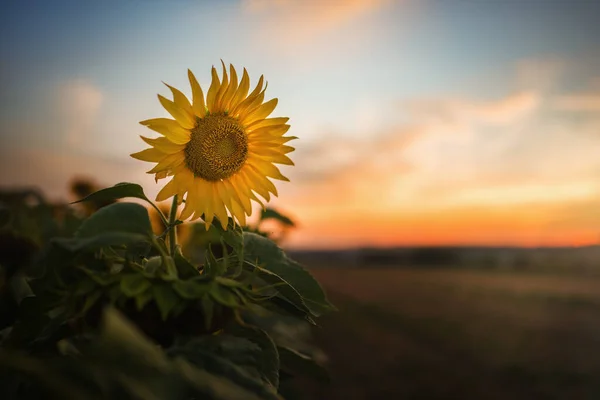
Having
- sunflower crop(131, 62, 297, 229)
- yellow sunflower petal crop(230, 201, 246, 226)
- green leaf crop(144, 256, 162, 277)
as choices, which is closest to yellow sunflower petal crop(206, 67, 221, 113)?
sunflower crop(131, 62, 297, 229)

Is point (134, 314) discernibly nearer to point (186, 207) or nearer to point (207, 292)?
point (207, 292)

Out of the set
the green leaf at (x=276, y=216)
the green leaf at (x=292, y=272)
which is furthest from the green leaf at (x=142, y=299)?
the green leaf at (x=276, y=216)

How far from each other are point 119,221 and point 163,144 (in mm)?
183

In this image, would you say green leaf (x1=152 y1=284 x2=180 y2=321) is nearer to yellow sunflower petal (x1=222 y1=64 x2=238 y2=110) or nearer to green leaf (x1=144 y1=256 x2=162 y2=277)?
green leaf (x1=144 y1=256 x2=162 y2=277)

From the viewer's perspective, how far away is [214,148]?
62 centimetres

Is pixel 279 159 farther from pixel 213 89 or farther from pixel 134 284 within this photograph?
pixel 134 284

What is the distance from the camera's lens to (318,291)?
0.53m

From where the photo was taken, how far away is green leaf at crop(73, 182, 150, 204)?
20.0 inches

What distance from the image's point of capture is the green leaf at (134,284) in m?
0.38

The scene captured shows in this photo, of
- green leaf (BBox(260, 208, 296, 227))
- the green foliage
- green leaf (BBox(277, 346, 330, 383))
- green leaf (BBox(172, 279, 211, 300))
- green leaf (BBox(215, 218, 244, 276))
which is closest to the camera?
the green foliage

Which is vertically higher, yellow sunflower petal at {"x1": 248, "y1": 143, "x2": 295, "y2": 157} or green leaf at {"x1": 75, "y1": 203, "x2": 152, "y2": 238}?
yellow sunflower petal at {"x1": 248, "y1": 143, "x2": 295, "y2": 157}

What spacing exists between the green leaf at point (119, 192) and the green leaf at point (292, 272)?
0.38 ft

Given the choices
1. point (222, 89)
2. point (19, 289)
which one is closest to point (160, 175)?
point (222, 89)

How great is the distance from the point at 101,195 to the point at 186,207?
109 millimetres
